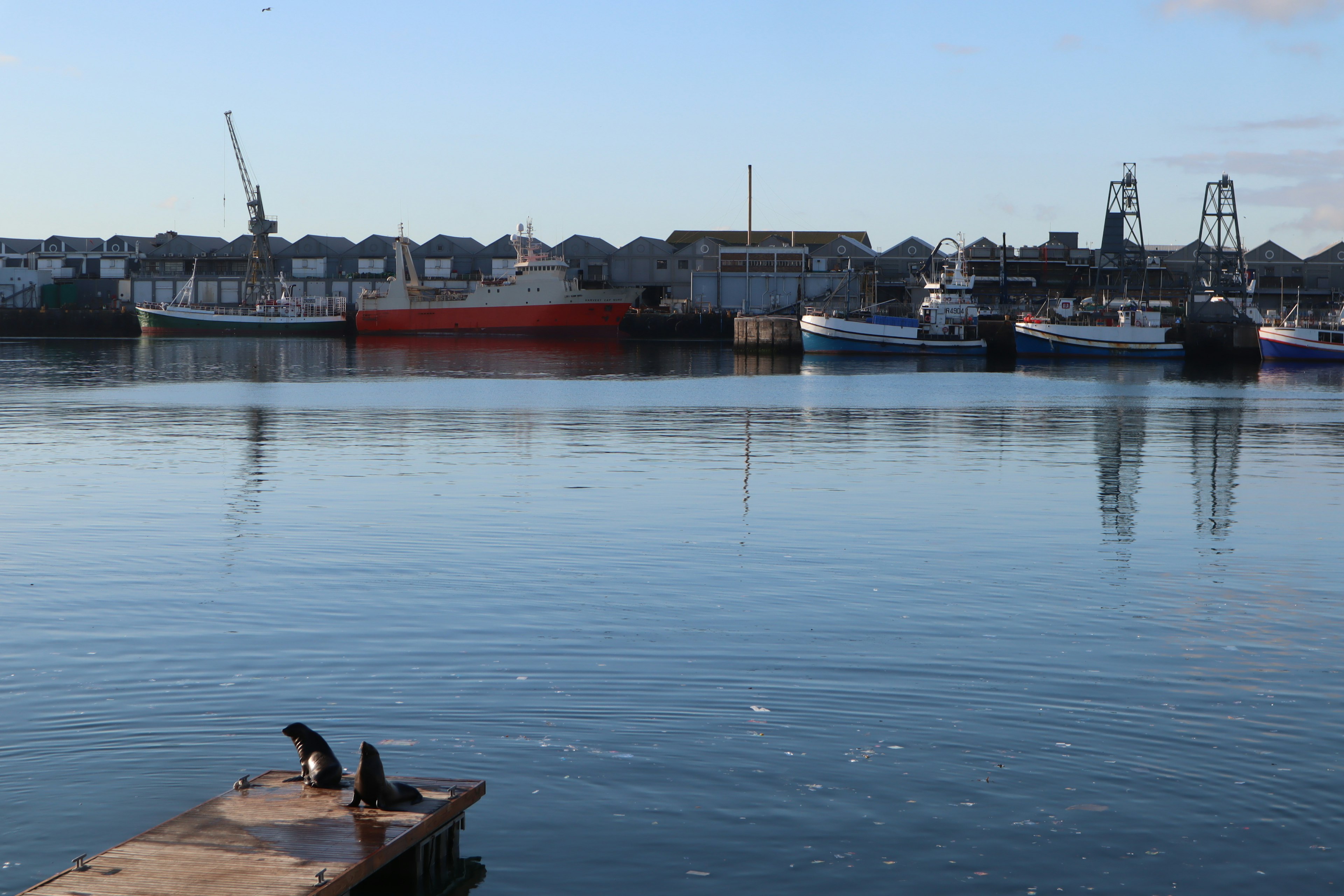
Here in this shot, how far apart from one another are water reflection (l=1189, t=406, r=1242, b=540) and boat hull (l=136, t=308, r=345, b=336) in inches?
3835

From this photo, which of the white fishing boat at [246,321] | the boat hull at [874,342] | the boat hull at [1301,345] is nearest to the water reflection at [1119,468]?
the boat hull at [874,342]

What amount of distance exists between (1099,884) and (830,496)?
15.9m

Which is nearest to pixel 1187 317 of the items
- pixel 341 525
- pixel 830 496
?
pixel 830 496

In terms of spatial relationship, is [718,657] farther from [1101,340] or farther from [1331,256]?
[1331,256]

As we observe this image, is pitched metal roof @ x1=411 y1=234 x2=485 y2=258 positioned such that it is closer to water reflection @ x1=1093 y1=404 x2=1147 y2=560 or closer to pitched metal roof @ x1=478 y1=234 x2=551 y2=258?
pitched metal roof @ x1=478 y1=234 x2=551 y2=258

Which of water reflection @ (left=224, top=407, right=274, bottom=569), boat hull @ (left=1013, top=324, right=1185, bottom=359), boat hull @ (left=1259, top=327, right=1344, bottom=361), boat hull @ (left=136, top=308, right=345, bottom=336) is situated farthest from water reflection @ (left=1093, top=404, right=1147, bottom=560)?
boat hull @ (left=136, top=308, right=345, bottom=336)

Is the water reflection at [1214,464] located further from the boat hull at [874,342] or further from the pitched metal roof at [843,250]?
the pitched metal roof at [843,250]

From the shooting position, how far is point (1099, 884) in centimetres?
746

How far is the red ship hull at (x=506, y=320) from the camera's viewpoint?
12100cm

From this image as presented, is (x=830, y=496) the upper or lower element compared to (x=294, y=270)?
lower

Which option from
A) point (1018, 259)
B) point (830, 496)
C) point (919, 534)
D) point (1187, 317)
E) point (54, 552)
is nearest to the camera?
point (54, 552)

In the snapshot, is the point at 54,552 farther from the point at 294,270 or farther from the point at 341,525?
the point at 294,270

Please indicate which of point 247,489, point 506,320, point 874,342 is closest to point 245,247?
point 506,320

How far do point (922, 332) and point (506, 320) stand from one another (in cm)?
4449
